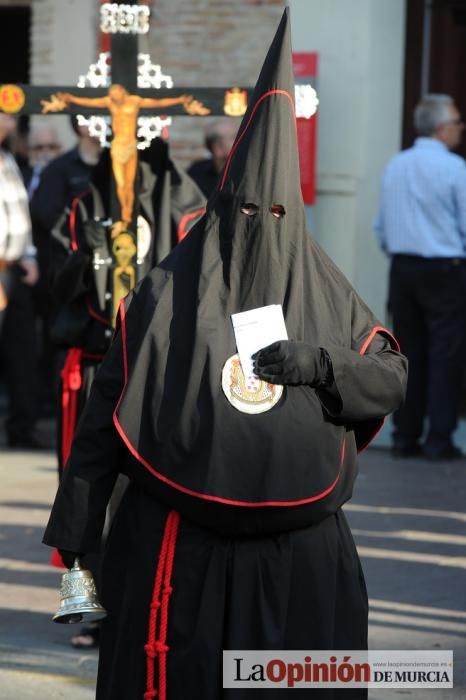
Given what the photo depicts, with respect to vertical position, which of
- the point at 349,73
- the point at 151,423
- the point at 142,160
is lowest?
the point at 151,423

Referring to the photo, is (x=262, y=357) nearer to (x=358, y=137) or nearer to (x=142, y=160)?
(x=142, y=160)

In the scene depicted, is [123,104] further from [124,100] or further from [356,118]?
[356,118]

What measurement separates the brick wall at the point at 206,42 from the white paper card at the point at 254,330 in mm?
8478

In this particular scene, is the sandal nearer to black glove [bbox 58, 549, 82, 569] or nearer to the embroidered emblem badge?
black glove [bbox 58, 549, 82, 569]

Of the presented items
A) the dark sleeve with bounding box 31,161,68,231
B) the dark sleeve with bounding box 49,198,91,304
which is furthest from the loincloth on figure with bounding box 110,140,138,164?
the dark sleeve with bounding box 31,161,68,231

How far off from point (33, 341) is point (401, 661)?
5.19m

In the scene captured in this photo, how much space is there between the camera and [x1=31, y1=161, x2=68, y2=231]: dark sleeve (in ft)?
30.8

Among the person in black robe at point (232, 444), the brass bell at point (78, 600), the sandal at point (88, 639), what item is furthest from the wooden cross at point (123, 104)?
the brass bell at point (78, 600)

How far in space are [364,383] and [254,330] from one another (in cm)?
30

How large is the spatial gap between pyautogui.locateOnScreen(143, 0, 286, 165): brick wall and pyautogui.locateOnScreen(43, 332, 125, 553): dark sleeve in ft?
27.4

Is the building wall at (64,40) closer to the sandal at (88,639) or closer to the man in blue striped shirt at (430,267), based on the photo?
the man in blue striped shirt at (430,267)

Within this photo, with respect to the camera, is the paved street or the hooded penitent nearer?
the hooded penitent

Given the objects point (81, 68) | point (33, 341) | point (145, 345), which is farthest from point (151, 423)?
point (81, 68)

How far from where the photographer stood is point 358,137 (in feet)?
33.3
